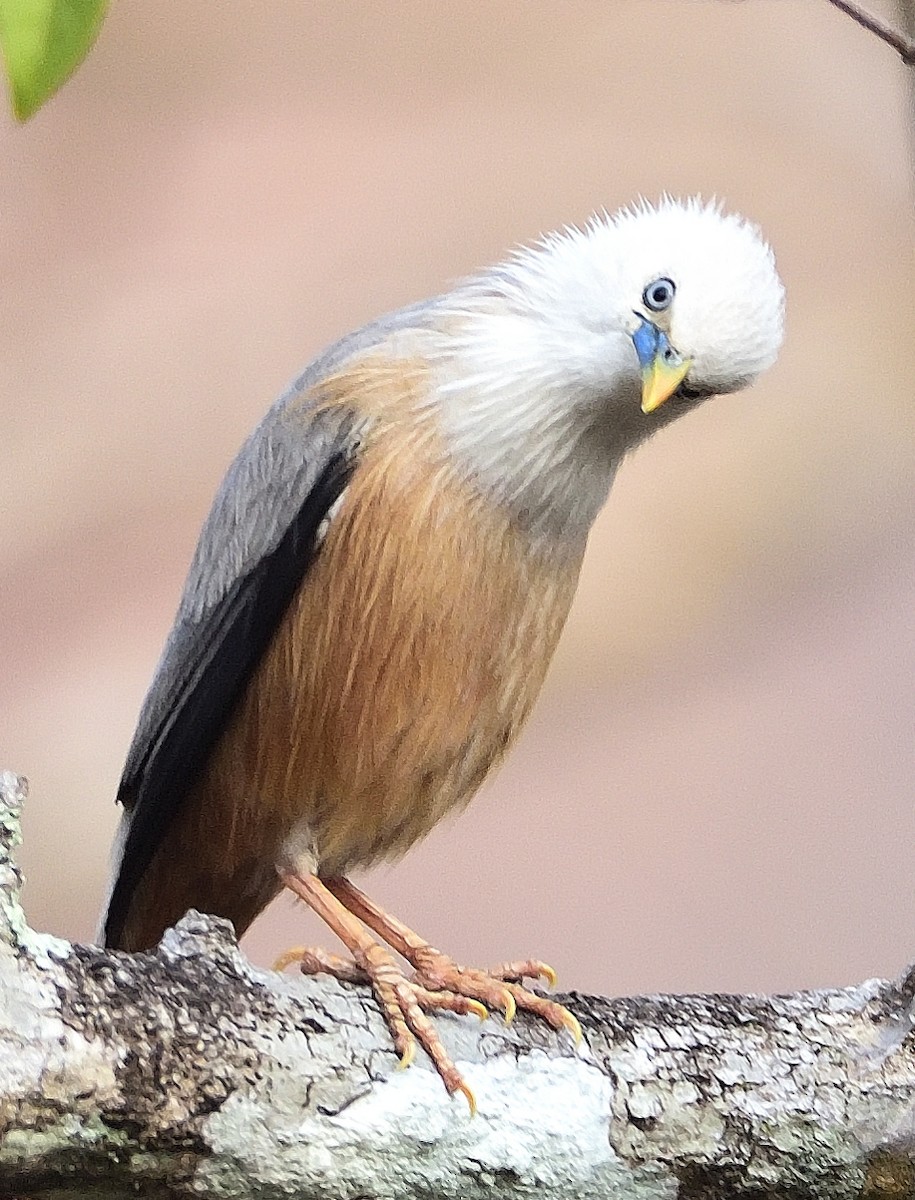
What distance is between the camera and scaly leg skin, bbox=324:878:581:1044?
2.68 feet

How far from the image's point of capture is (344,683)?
0.91 meters

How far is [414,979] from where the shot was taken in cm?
90

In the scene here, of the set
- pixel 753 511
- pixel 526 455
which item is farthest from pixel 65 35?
pixel 753 511

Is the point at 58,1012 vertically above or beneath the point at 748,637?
beneath

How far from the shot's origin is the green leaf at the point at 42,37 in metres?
0.56

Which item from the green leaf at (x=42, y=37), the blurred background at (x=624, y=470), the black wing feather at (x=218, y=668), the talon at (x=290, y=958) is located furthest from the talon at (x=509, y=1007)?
the blurred background at (x=624, y=470)

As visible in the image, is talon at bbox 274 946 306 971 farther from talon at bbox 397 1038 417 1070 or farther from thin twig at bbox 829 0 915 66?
thin twig at bbox 829 0 915 66

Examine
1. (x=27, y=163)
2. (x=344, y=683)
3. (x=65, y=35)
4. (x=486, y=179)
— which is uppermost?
(x=486, y=179)

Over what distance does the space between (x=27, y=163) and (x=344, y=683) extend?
987mm

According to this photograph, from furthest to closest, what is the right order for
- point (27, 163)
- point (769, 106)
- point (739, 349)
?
point (769, 106) < point (27, 163) < point (739, 349)

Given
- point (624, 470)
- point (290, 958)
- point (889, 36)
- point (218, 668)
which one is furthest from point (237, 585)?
point (624, 470)

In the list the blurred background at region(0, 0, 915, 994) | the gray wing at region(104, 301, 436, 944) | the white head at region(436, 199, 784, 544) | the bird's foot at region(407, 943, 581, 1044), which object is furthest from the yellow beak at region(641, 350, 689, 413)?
the blurred background at region(0, 0, 915, 994)

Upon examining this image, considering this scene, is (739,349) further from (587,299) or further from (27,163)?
(27,163)

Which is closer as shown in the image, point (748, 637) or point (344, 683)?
point (344, 683)
